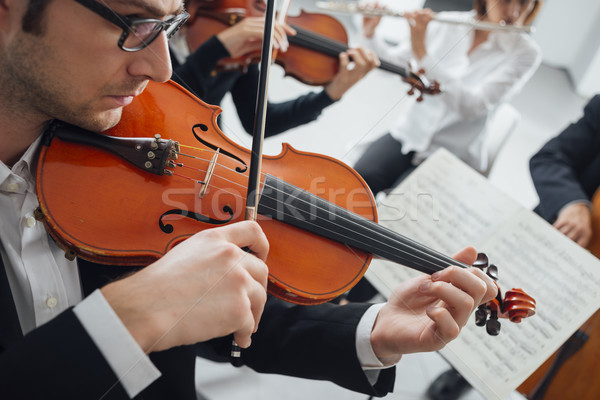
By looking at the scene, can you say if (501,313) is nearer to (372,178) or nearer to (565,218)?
(565,218)

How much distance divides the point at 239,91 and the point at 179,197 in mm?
933

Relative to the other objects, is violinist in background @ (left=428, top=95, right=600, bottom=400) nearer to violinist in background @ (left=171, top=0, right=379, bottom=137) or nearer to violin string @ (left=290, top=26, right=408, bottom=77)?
violin string @ (left=290, top=26, right=408, bottom=77)

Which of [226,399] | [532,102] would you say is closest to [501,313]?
[226,399]

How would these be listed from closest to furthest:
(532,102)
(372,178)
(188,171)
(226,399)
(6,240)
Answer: (6,240) → (188,171) → (226,399) → (372,178) → (532,102)

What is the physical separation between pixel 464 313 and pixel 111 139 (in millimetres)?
719

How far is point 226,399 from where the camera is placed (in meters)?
1.39

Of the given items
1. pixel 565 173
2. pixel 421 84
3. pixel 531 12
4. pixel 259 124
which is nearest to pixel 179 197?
pixel 259 124

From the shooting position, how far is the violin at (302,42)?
1.43 metres

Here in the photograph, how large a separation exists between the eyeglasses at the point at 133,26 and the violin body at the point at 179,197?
0.20 metres

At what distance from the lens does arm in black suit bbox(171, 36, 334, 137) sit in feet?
3.91

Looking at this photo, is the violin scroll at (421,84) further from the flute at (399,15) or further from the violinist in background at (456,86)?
the flute at (399,15)

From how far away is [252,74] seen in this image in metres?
1.53

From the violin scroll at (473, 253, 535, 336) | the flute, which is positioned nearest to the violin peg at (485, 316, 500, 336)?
the violin scroll at (473, 253, 535, 336)

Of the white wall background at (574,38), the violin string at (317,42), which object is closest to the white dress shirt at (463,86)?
the violin string at (317,42)
